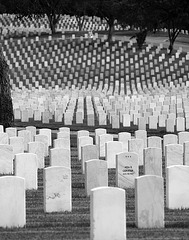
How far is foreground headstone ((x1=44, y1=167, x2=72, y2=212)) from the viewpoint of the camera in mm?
15602

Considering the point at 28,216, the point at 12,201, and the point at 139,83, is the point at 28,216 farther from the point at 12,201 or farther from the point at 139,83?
the point at 139,83

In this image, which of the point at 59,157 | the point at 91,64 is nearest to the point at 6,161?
the point at 59,157

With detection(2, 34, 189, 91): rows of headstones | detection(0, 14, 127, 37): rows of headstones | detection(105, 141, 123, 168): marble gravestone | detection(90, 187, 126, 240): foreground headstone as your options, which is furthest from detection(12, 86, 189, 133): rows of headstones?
detection(0, 14, 127, 37): rows of headstones

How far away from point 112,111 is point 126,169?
18.1 m

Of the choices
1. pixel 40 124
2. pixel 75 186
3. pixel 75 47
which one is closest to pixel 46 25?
pixel 75 47

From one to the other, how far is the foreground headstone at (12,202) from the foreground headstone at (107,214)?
128cm

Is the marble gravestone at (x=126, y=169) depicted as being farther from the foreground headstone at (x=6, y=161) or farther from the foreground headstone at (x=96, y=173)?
the foreground headstone at (x=6, y=161)

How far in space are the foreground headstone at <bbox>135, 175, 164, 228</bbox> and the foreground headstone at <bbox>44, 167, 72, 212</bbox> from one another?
1750 millimetres

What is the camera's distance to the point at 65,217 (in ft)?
50.0

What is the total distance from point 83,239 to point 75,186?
17.7 ft

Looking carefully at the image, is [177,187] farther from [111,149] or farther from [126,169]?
[111,149]

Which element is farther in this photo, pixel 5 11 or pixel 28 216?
pixel 5 11

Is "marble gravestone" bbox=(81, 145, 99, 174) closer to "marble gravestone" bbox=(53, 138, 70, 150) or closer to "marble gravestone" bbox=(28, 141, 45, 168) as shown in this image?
"marble gravestone" bbox=(28, 141, 45, 168)

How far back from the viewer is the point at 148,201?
14.2 meters
